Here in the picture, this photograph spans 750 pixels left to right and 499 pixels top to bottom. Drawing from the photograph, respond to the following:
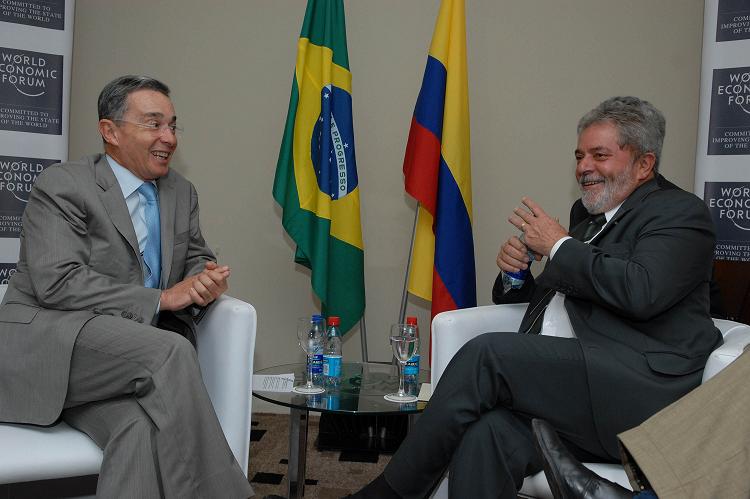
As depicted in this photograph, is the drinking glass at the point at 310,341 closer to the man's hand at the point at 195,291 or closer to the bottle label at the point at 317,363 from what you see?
the bottle label at the point at 317,363

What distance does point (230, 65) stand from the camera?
3750mm

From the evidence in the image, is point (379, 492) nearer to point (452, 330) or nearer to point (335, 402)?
point (335, 402)

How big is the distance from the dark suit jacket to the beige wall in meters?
1.51

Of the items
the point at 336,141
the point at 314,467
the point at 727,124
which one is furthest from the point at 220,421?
the point at 727,124

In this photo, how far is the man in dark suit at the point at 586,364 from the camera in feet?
6.18

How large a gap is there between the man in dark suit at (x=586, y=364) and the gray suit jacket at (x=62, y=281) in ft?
2.87

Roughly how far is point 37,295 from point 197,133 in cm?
187

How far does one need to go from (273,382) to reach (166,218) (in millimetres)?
641

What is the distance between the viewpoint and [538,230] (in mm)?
2217

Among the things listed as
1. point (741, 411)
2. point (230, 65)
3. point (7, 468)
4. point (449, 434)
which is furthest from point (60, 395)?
point (230, 65)

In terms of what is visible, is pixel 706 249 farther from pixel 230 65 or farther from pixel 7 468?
pixel 230 65

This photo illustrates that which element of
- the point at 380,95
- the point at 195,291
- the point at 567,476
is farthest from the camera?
the point at 380,95

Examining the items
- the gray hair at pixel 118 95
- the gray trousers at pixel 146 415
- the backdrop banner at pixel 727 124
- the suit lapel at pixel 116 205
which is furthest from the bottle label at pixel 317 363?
the backdrop banner at pixel 727 124

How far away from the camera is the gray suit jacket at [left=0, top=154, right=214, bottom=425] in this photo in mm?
1932
